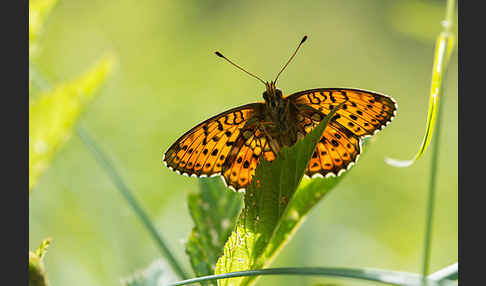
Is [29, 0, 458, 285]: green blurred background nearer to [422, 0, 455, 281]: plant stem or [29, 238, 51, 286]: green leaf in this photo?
[422, 0, 455, 281]: plant stem

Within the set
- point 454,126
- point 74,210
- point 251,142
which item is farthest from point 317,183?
point 454,126

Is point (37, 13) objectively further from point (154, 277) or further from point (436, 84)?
point (436, 84)

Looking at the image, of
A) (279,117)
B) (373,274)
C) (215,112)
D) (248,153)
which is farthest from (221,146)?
(215,112)

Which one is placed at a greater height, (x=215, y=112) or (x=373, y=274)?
(x=215, y=112)

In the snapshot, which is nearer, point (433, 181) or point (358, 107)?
point (433, 181)

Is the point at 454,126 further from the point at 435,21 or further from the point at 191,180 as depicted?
the point at 191,180

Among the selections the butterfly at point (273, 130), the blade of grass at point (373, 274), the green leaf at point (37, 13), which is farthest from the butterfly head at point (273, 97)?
the blade of grass at point (373, 274)

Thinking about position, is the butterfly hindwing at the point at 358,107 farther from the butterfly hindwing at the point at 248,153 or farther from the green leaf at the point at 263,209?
the green leaf at the point at 263,209
